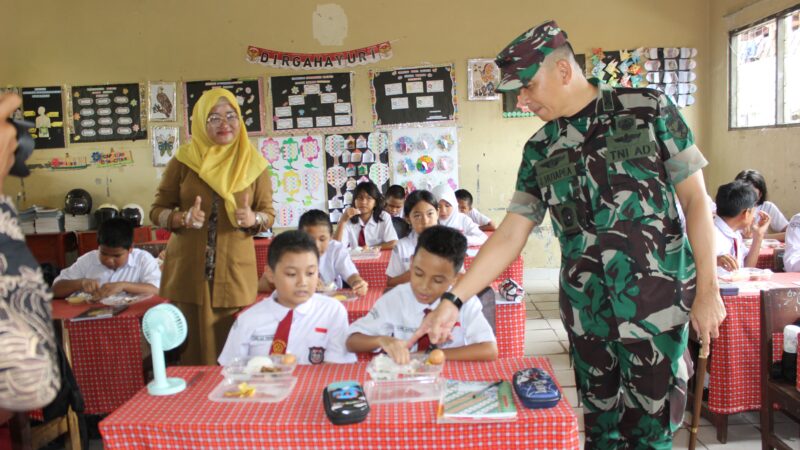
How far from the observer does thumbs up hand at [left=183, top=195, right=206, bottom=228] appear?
2646mm

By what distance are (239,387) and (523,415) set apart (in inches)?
31.5

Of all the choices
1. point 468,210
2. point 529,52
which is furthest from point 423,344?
point 468,210

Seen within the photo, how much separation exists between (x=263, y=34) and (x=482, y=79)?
2.63 m

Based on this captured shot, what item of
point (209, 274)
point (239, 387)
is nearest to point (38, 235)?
point (209, 274)

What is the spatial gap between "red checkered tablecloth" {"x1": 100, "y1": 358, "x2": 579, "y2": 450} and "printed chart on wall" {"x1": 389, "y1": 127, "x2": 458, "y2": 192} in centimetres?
Answer: 562

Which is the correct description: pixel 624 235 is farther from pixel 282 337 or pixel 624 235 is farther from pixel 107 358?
pixel 107 358

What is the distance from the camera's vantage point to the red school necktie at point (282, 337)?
89.1 inches

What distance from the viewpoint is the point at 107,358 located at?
3.05 meters

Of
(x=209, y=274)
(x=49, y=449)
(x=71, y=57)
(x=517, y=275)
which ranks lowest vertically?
(x=49, y=449)

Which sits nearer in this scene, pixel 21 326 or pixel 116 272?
pixel 21 326

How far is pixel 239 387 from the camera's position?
1.71 meters

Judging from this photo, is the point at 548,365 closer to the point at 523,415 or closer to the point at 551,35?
the point at 523,415

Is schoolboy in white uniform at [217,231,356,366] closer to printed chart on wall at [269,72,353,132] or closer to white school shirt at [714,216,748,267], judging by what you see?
white school shirt at [714,216,748,267]

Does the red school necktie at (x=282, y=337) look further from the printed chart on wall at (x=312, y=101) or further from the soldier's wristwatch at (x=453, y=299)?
the printed chart on wall at (x=312, y=101)
